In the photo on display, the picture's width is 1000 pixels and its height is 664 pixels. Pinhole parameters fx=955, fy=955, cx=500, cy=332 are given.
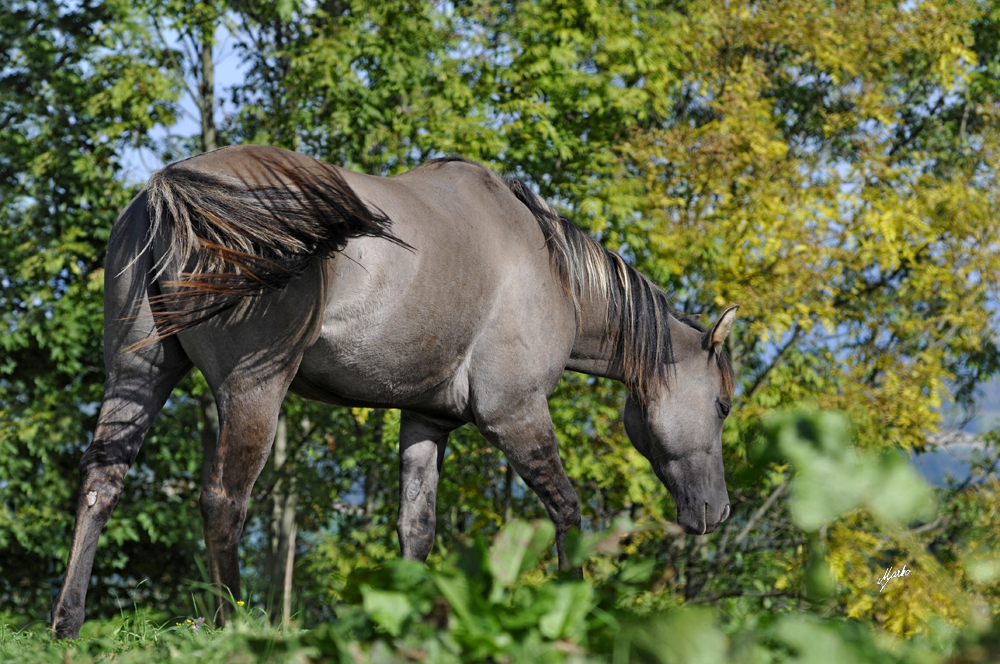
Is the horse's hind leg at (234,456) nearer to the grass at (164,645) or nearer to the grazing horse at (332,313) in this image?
the grazing horse at (332,313)

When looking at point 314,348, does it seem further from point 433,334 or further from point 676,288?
point 676,288

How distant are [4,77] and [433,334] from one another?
11.8 m

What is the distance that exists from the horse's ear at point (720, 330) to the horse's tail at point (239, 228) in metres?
2.16

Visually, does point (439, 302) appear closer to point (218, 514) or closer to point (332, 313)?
point (332, 313)

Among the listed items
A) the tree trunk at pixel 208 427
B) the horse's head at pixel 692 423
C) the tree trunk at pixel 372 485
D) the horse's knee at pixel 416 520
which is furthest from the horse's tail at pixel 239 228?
the tree trunk at pixel 208 427

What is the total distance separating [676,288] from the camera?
10789 mm

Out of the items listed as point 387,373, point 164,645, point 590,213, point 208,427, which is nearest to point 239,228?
point 387,373

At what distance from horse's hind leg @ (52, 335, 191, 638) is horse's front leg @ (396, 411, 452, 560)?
4.19 ft

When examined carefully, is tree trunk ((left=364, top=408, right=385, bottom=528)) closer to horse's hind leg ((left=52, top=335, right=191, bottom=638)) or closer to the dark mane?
the dark mane

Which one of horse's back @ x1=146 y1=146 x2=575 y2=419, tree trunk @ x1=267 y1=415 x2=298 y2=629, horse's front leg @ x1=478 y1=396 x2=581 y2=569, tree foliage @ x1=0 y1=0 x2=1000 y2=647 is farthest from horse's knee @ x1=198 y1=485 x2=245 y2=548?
tree trunk @ x1=267 y1=415 x2=298 y2=629

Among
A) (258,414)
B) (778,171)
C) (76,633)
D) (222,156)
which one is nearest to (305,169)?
(222,156)

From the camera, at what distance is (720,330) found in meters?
4.81

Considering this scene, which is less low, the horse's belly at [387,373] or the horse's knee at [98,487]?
the horse's belly at [387,373]

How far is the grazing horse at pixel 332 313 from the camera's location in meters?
3.13
